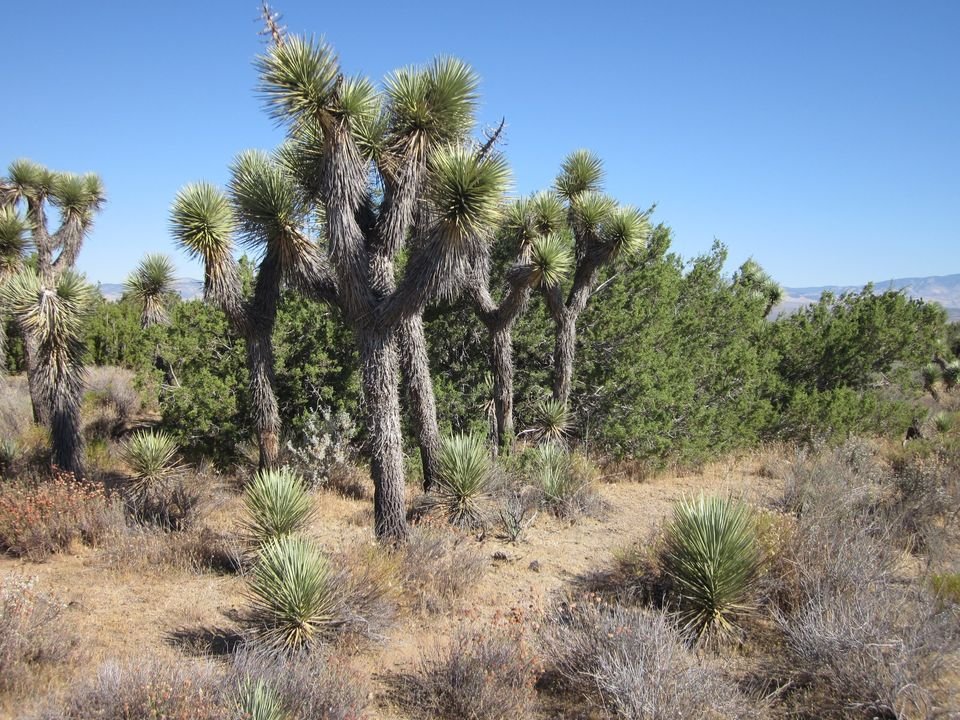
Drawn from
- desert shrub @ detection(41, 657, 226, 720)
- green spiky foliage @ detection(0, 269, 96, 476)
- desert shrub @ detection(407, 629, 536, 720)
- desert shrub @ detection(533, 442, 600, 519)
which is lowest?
desert shrub @ detection(407, 629, 536, 720)

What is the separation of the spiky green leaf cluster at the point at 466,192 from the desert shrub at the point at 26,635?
4708 mm

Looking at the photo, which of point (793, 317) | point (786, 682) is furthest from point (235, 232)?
point (793, 317)

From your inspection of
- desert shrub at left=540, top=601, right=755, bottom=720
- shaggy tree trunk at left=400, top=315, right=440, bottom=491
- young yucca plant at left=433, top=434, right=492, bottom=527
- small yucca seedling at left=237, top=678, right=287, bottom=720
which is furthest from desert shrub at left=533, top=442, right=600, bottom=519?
small yucca seedling at left=237, top=678, right=287, bottom=720

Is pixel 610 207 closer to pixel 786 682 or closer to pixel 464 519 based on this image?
pixel 464 519

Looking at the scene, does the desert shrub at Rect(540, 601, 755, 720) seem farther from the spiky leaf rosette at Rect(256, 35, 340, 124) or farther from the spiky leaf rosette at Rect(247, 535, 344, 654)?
the spiky leaf rosette at Rect(256, 35, 340, 124)

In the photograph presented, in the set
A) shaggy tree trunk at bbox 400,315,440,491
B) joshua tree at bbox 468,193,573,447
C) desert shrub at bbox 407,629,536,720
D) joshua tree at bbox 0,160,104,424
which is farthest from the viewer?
joshua tree at bbox 0,160,104,424

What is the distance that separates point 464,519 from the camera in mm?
8367

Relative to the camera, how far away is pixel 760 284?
Answer: 16.9 m

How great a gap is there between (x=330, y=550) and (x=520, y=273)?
4.73 m

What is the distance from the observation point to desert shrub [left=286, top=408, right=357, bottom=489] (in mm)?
10141

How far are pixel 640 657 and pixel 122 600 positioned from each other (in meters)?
4.78

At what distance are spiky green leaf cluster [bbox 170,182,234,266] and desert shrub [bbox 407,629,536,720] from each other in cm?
529

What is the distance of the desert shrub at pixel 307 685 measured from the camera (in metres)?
4.07

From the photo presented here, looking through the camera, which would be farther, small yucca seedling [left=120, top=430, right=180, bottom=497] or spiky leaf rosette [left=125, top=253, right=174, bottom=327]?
spiky leaf rosette [left=125, top=253, right=174, bottom=327]
